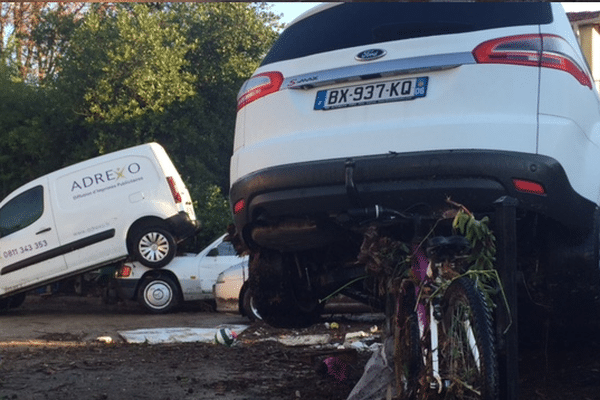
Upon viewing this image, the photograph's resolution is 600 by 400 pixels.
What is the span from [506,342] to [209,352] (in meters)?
4.87

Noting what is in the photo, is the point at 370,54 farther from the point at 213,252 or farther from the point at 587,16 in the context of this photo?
the point at 587,16

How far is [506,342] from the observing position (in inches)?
162

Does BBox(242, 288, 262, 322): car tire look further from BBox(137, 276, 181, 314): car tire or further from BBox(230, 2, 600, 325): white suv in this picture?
BBox(230, 2, 600, 325): white suv

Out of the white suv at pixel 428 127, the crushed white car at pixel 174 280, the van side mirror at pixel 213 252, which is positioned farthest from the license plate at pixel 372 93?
the van side mirror at pixel 213 252

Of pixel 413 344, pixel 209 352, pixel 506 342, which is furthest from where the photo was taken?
pixel 209 352

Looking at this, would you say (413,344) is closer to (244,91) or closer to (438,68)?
(438,68)

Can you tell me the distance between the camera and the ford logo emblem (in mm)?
5113

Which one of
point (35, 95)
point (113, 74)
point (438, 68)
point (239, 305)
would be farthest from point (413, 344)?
point (35, 95)

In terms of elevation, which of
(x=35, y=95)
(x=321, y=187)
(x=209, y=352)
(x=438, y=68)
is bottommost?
(x=209, y=352)

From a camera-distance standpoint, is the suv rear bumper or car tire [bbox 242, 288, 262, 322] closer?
the suv rear bumper

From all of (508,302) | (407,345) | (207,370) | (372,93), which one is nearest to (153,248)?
(207,370)

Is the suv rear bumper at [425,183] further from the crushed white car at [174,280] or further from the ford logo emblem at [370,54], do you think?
the crushed white car at [174,280]

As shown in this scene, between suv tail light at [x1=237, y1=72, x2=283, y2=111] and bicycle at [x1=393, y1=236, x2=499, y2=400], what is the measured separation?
135cm

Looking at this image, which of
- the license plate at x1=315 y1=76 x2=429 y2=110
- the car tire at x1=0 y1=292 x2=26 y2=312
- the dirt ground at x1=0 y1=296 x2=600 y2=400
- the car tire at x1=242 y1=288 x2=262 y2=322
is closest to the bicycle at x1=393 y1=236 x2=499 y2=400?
the license plate at x1=315 y1=76 x2=429 y2=110
